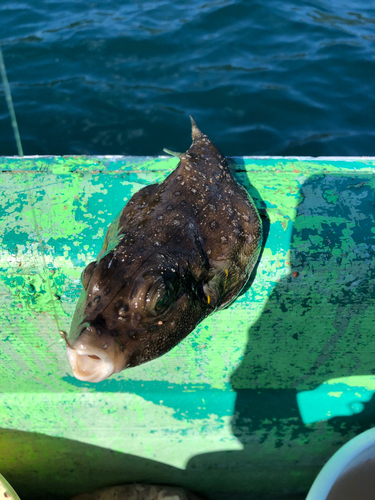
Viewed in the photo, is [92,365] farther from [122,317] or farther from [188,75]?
[188,75]

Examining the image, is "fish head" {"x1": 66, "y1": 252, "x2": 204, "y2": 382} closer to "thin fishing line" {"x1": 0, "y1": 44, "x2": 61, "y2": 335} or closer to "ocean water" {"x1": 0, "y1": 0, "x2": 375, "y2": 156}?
"thin fishing line" {"x1": 0, "y1": 44, "x2": 61, "y2": 335}

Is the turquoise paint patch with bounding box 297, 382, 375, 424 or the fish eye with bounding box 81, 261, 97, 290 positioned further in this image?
the turquoise paint patch with bounding box 297, 382, 375, 424

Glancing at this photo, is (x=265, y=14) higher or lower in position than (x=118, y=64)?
higher

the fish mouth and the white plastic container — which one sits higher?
the fish mouth

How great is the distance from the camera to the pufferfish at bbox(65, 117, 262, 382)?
70.2 inches

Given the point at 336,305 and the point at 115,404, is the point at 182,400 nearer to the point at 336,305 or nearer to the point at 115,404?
the point at 115,404

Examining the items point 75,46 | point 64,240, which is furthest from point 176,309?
point 75,46

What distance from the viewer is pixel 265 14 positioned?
768 centimetres

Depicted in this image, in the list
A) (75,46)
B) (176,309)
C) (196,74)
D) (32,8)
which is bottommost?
(176,309)

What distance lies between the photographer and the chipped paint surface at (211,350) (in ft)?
7.70

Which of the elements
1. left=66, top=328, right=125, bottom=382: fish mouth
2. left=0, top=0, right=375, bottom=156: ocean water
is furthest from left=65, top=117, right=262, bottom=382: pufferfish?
left=0, top=0, right=375, bottom=156: ocean water

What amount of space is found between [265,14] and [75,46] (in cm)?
372

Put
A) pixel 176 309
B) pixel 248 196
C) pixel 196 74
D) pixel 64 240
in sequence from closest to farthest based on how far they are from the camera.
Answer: pixel 176 309, pixel 64 240, pixel 248 196, pixel 196 74

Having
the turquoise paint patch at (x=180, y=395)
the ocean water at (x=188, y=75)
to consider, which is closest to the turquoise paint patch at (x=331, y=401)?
the turquoise paint patch at (x=180, y=395)
